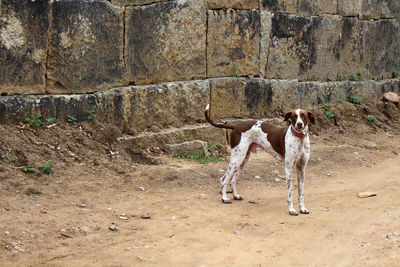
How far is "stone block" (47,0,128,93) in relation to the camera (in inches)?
279

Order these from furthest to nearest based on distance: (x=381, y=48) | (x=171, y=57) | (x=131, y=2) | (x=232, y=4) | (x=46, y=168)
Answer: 1. (x=381, y=48)
2. (x=232, y=4)
3. (x=171, y=57)
4. (x=131, y=2)
5. (x=46, y=168)

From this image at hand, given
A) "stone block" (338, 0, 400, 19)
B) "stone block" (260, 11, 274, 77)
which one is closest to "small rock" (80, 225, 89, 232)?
"stone block" (260, 11, 274, 77)

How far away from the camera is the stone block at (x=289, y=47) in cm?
951

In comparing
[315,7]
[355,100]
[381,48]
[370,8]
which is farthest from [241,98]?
[381,48]

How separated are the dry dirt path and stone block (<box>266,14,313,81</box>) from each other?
10.2ft

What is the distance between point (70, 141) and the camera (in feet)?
22.7

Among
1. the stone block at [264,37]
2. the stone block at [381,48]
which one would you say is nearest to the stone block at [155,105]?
the stone block at [264,37]

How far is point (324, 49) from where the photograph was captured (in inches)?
417

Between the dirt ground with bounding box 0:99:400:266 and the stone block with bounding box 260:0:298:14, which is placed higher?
the stone block with bounding box 260:0:298:14

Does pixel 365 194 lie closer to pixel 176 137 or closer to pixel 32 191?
pixel 176 137

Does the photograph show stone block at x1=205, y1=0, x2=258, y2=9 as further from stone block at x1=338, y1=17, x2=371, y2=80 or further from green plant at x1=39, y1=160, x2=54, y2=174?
green plant at x1=39, y1=160, x2=54, y2=174

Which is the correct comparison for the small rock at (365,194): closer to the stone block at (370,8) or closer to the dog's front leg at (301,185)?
the dog's front leg at (301,185)

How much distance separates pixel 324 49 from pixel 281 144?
517cm

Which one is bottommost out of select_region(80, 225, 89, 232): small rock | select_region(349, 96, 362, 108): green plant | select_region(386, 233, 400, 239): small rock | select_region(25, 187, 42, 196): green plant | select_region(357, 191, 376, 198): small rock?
select_region(357, 191, 376, 198): small rock
